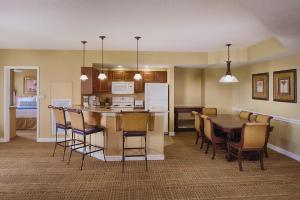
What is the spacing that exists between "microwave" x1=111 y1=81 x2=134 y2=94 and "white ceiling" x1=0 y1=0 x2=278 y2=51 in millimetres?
2274

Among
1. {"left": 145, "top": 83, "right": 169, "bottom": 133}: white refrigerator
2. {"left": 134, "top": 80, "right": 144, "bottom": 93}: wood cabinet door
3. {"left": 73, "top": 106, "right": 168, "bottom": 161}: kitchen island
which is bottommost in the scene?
{"left": 73, "top": 106, "right": 168, "bottom": 161}: kitchen island

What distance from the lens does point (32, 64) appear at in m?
6.11

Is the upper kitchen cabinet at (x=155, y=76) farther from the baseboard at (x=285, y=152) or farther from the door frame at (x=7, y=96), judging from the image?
the baseboard at (x=285, y=152)

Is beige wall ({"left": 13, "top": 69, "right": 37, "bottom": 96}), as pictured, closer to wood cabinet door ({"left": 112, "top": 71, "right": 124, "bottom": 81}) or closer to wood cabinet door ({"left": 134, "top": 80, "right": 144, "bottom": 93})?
wood cabinet door ({"left": 112, "top": 71, "right": 124, "bottom": 81})

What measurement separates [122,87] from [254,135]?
15.8ft

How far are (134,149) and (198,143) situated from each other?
2165mm

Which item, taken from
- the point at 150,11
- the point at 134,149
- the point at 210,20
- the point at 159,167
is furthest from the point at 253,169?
the point at 150,11

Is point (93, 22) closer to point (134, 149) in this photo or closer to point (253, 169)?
point (134, 149)

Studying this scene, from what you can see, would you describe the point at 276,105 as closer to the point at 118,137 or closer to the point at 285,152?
the point at 285,152

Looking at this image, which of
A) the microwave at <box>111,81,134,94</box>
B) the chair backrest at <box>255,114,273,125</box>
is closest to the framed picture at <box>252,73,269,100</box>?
the chair backrest at <box>255,114,273,125</box>

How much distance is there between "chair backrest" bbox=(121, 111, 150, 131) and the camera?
3936mm

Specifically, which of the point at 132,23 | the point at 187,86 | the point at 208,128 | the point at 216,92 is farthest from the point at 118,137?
the point at 216,92

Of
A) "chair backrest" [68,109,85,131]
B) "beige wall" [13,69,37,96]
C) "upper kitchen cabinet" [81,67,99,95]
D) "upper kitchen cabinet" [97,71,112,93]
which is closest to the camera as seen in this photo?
"chair backrest" [68,109,85,131]

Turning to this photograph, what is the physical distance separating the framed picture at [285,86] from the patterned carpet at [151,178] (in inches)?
50.6
